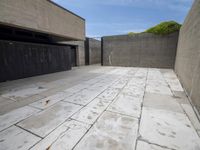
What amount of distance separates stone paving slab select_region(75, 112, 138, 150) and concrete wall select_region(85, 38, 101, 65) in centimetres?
1142

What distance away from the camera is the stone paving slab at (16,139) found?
1441 mm

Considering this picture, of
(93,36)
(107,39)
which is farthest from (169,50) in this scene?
(93,36)

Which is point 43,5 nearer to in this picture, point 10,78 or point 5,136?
point 10,78

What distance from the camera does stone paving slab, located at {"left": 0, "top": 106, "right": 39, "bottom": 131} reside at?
195 centimetres

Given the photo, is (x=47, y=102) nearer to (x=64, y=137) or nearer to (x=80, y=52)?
(x=64, y=137)

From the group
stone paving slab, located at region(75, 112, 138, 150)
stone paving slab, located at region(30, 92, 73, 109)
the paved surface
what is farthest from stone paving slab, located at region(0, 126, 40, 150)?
stone paving slab, located at region(30, 92, 73, 109)

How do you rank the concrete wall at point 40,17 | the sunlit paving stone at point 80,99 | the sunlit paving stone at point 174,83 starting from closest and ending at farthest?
the sunlit paving stone at point 80,99, the concrete wall at point 40,17, the sunlit paving stone at point 174,83

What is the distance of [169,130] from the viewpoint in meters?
1.81

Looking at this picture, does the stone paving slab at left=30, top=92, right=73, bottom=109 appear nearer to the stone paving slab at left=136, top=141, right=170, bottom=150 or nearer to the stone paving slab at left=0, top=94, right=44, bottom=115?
the stone paving slab at left=0, top=94, right=44, bottom=115

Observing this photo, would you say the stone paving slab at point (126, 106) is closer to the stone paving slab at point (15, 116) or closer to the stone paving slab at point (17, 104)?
the stone paving slab at point (15, 116)

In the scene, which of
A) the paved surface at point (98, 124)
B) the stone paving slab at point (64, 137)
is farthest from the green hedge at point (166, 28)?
the stone paving slab at point (64, 137)

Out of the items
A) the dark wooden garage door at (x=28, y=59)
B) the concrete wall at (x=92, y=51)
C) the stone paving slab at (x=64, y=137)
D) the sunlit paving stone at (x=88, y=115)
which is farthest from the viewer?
the concrete wall at (x=92, y=51)

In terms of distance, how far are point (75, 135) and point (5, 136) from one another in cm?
108

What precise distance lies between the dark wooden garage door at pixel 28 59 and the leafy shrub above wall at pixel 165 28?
8.51 m
